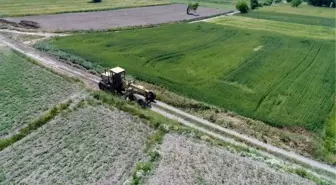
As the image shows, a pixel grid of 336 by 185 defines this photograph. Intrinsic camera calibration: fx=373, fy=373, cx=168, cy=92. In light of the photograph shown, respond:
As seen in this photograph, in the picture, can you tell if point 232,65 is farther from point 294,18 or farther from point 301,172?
point 294,18

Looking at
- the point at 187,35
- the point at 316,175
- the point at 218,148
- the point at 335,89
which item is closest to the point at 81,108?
the point at 218,148

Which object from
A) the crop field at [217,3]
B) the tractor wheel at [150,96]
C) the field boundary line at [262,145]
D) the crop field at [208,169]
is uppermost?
the crop field at [217,3]

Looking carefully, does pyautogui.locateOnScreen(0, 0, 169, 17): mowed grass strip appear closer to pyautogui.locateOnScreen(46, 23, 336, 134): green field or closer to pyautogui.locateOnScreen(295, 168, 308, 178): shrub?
pyautogui.locateOnScreen(46, 23, 336, 134): green field

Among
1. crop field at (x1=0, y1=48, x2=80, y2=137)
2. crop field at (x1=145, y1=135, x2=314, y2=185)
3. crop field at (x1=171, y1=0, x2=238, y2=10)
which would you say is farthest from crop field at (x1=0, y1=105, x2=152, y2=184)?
crop field at (x1=171, y1=0, x2=238, y2=10)

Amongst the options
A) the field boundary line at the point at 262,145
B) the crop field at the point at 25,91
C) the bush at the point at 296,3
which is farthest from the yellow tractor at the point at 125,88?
the bush at the point at 296,3

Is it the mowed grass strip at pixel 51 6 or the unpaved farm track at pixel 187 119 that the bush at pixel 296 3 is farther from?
the unpaved farm track at pixel 187 119

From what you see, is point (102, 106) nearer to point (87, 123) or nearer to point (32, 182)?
point (87, 123)
